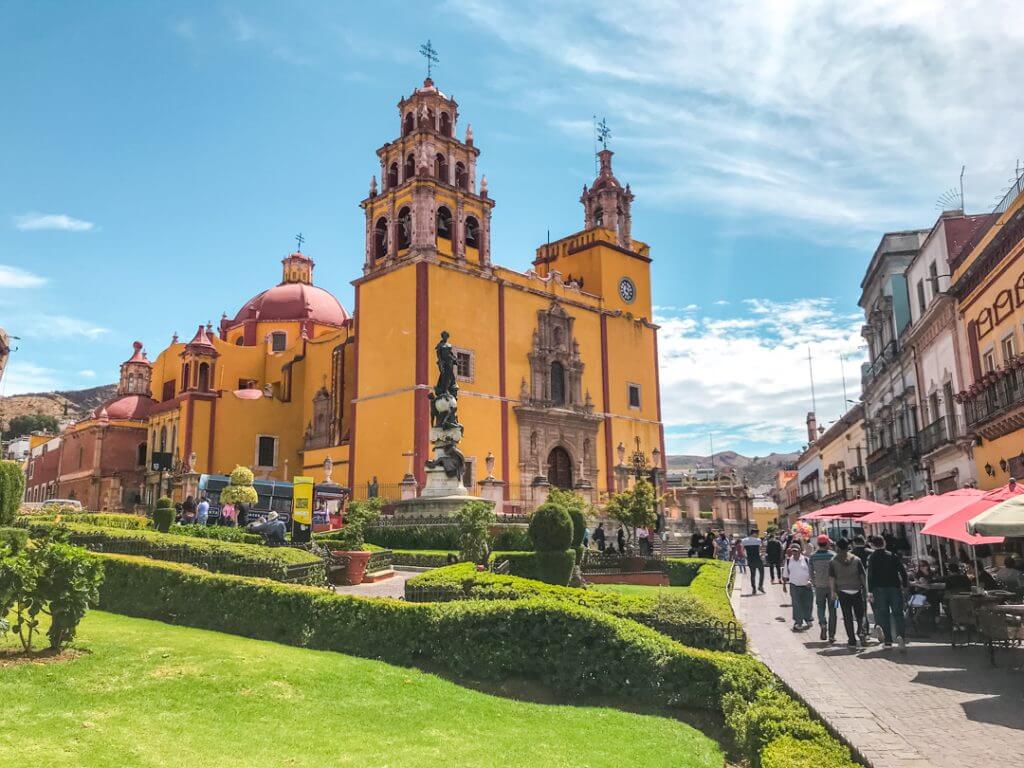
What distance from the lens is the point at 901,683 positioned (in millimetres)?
8195

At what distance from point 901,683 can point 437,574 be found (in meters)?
5.65

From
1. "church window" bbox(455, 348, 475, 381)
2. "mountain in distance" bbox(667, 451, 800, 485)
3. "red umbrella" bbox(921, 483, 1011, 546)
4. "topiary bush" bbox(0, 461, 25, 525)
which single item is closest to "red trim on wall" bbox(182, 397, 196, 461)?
"church window" bbox(455, 348, 475, 381)

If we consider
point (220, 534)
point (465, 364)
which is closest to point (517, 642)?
point (220, 534)

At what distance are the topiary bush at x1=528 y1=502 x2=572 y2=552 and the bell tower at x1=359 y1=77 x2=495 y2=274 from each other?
2152 cm

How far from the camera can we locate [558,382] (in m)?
38.1

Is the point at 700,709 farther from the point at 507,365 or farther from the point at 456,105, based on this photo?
the point at 456,105

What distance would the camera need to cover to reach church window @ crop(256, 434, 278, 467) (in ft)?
128

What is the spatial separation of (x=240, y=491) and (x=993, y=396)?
2146 cm

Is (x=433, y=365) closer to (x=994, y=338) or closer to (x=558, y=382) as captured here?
(x=558, y=382)

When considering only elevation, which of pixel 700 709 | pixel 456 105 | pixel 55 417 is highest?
pixel 456 105

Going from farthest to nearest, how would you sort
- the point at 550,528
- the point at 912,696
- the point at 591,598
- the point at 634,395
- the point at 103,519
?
1. the point at 634,395
2. the point at 103,519
3. the point at 550,528
4. the point at 591,598
5. the point at 912,696

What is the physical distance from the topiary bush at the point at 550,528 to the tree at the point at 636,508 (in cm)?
1477

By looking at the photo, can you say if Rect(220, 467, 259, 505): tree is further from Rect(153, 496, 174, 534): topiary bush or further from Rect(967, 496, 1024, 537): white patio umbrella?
Rect(967, 496, 1024, 537): white patio umbrella

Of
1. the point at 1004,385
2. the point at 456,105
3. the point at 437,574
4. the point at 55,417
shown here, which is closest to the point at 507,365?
the point at 456,105
